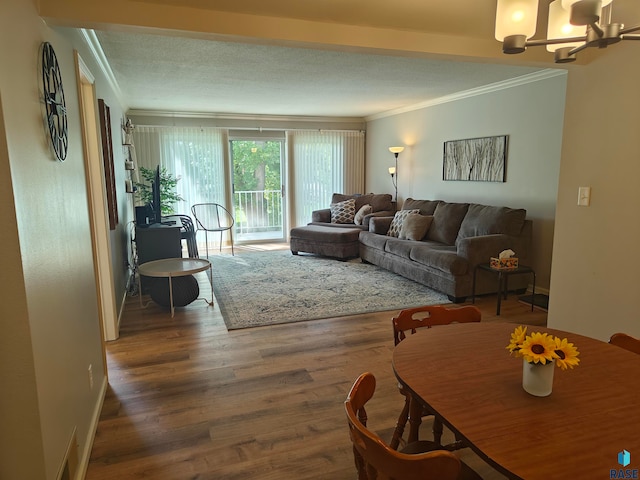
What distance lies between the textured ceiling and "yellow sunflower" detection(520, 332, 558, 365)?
7.00 ft

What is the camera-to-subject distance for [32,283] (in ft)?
4.56

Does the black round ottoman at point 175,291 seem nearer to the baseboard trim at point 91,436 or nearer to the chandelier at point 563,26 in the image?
the baseboard trim at point 91,436

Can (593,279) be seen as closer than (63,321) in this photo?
No

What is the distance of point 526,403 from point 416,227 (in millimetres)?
4425

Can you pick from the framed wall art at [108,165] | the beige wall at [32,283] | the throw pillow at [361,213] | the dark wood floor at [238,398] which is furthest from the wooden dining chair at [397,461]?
the throw pillow at [361,213]

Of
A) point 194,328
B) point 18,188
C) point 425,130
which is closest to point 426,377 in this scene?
point 18,188

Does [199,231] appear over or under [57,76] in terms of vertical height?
under

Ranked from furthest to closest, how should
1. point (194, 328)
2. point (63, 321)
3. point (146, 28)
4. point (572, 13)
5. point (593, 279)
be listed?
1. point (194, 328)
2. point (593, 279)
3. point (146, 28)
4. point (63, 321)
5. point (572, 13)

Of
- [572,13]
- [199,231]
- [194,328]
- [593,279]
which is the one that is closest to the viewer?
[572,13]

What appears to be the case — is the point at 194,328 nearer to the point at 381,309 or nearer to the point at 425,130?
the point at 381,309

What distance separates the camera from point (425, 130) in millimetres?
6480

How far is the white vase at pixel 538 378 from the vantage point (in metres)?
1.20

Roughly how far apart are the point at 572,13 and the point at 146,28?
1.86 meters

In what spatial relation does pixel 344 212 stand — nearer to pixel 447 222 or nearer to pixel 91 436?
pixel 447 222
